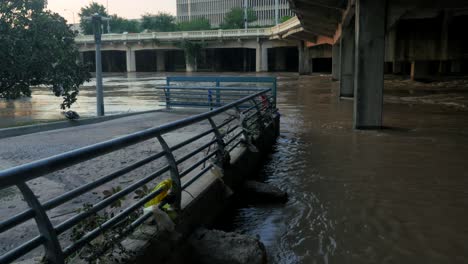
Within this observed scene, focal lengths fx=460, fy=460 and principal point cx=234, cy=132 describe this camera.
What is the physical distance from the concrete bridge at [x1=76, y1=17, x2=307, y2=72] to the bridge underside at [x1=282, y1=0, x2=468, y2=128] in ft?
48.8

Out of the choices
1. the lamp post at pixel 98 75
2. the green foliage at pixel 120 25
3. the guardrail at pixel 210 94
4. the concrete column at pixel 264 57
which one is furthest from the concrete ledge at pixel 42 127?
the green foliage at pixel 120 25

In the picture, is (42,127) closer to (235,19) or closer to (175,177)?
(175,177)

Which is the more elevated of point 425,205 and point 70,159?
point 70,159

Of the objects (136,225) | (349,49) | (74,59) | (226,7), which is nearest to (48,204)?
(136,225)

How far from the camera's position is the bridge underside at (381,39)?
12.3 m

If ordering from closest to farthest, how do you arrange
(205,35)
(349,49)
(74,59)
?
(74,59) < (349,49) < (205,35)

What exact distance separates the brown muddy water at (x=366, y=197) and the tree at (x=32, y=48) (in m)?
7.81

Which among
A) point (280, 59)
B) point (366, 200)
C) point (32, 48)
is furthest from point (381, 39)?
point (280, 59)

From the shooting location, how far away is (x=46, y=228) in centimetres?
255

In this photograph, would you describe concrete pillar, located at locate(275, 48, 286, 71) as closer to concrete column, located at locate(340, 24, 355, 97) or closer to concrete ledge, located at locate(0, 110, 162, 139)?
concrete column, located at locate(340, 24, 355, 97)

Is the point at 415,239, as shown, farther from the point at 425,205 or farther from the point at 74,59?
the point at 74,59

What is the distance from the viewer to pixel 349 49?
928 inches

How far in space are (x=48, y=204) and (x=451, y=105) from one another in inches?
743

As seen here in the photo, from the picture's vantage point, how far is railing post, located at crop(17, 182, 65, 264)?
2.48 m
